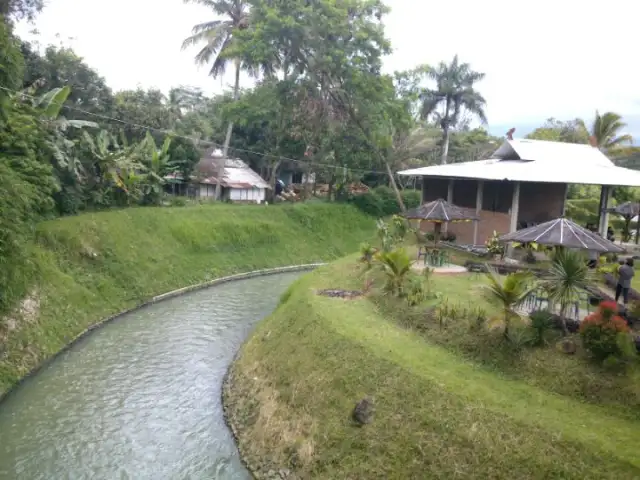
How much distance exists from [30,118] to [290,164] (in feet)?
79.8

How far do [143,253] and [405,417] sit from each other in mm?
18014

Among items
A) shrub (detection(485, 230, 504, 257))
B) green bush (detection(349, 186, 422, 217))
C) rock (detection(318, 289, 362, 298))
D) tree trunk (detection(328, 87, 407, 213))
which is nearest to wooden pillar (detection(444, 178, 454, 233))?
shrub (detection(485, 230, 504, 257))

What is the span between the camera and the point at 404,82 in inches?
1502

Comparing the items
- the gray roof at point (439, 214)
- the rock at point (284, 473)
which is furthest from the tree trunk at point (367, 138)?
the rock at point (284, 473)

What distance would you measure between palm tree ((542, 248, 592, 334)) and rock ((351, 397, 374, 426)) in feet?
16.2

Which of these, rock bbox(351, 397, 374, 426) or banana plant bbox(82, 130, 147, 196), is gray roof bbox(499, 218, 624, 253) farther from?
banana plant bbox(82, 130, 147, 196)

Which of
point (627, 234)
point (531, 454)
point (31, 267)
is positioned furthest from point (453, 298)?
point (627, 234)

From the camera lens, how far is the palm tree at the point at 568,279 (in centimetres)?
1210

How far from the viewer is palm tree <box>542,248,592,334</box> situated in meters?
12.1

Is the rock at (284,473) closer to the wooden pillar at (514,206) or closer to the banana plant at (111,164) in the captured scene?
the wooden pillar at (514,206)

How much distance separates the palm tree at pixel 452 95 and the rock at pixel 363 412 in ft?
112

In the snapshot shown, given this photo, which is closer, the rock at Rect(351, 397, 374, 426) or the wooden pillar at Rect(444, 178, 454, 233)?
the rock at Rect(351, 397, 374, 426)

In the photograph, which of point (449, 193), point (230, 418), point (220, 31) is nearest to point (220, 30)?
point (220, 31)

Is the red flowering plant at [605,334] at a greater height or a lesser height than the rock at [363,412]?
greater
